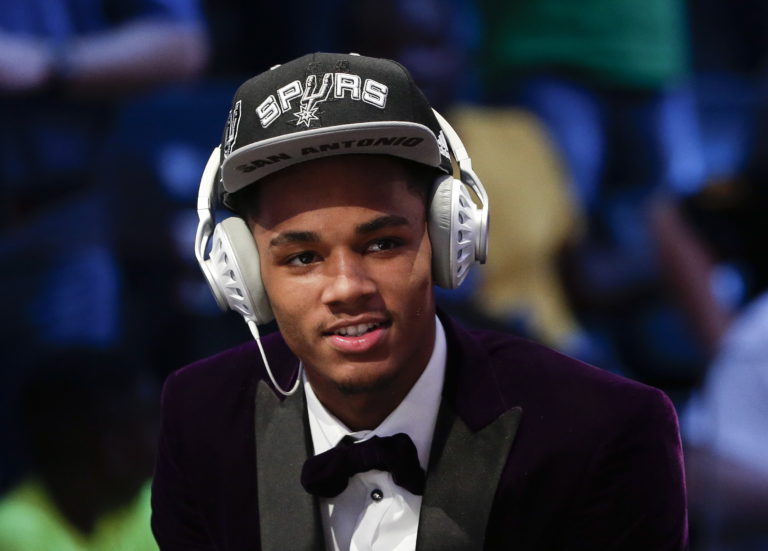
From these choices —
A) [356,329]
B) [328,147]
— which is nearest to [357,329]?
[356,329]

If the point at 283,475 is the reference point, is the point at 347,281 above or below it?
above

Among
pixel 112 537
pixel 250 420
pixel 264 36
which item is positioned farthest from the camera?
pixel 264 36

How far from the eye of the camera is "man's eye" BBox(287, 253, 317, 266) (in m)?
1.60

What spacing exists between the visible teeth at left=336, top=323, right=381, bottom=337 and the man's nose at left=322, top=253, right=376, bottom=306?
4 centimetres

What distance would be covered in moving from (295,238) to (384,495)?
1.29ft

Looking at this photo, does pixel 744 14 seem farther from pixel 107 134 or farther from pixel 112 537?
pixel 112 537

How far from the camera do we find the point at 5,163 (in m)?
3.22

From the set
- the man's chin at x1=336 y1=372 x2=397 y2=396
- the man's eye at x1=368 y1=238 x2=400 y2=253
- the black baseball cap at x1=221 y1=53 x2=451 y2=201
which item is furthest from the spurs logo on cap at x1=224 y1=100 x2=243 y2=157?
the man's chin at x1=336 y1=372 x2=397 y2=396

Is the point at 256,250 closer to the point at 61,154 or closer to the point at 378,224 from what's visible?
the point at 378,224

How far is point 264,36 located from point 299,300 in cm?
216

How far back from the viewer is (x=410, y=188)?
5.30 ft

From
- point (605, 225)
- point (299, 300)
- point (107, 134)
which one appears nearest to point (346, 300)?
point (299, 300)

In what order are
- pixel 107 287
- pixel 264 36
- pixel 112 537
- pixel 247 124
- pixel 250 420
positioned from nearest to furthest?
pixel 247 124 → pixel 250 420 → pixel 112 537 → pixel 107 287 → pixel 264 36

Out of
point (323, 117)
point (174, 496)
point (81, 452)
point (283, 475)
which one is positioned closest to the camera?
point (323, 117)
